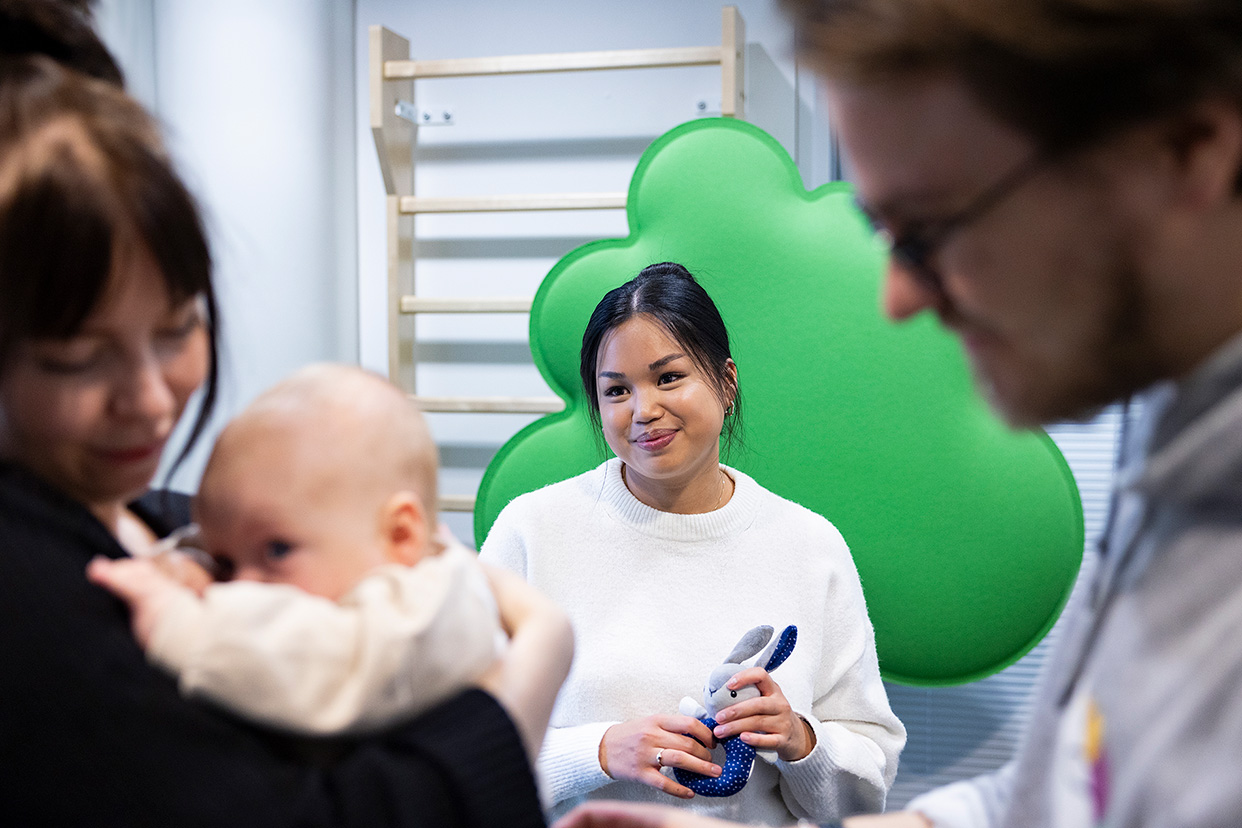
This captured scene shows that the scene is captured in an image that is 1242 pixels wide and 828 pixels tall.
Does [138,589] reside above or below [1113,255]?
below

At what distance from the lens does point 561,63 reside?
273 cm

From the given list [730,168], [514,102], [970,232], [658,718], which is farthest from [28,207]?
[514,102]

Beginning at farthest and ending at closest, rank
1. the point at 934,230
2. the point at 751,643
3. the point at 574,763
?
1. the point at 574,763
2. the point at 751,643
3. the point at 934,230

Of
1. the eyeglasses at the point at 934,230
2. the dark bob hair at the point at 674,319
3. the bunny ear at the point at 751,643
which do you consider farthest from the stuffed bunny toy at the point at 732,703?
the eyeglasses at the point at 934,230

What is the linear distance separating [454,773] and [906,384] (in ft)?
5.17

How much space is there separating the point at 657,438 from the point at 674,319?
246mm

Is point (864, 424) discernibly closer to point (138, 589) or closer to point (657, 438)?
point (657, 438)

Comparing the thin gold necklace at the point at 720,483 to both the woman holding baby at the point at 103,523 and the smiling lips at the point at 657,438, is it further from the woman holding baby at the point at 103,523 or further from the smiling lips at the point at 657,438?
the woman holding baby at the point at 103,523

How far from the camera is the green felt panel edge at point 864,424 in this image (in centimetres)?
204

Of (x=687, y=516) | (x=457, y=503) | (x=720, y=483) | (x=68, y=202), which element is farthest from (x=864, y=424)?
(x=68, y=202)

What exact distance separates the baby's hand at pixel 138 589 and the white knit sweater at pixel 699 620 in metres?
1.11

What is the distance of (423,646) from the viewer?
786mm

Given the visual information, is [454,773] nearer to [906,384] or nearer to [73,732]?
[73,732]

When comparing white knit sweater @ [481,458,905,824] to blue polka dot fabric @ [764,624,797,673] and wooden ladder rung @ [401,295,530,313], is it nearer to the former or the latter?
blue polka dot fabric @ [764,624,797,673]
